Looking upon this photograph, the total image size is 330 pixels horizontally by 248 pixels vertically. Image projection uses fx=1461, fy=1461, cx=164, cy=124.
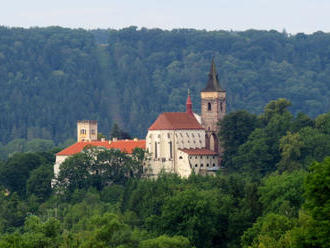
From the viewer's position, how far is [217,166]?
12912 centimetres

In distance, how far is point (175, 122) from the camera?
419ft

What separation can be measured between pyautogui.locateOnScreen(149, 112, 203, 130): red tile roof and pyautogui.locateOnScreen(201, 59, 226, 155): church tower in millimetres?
2665

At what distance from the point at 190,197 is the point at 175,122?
2503cm

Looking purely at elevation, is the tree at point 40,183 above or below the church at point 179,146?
below

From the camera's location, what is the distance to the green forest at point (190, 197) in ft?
272

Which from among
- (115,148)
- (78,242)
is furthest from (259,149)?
(78,242)

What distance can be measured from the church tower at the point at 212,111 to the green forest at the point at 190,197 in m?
1.47

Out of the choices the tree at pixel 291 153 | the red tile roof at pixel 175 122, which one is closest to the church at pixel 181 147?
the red tile roof at pixel 175 122

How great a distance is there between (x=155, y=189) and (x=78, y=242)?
1250 inches

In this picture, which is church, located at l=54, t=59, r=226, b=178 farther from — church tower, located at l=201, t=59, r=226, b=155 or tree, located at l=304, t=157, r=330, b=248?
tree, located at l=304, t=157, r=330, b=248

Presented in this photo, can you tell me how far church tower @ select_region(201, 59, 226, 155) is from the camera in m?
132

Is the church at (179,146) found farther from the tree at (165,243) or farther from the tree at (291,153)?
the tree at (165,243)

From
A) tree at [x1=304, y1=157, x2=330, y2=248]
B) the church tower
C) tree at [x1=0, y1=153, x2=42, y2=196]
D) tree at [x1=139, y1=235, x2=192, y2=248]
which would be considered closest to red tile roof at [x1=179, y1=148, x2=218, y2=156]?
the church tower

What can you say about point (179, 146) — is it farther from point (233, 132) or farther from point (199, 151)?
point (233, 132)
